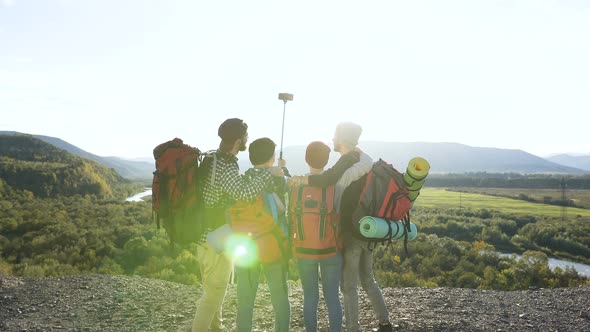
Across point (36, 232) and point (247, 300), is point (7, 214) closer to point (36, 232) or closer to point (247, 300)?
point (36, 232)

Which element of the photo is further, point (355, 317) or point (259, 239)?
point (355, 317)

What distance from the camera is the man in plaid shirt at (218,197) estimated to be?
4105 millimetres

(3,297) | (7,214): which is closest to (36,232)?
(7,214)

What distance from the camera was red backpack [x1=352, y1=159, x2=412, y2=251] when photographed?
4531 mm

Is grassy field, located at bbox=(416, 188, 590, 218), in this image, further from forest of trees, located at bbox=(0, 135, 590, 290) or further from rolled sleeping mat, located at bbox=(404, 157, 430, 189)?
rolled sleeping mat, located at bbox=(404, 157, 430, 189)

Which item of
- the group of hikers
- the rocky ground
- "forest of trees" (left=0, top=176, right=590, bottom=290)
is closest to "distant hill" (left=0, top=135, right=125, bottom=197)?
"forest of trees" (left=0, top=176, right=590, bottom=290)

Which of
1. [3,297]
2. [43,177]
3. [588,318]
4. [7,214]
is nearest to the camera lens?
[588,318]

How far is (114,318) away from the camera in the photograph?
24.4ft

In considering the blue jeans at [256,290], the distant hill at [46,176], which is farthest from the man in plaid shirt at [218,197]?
the distant hill at [46,176]

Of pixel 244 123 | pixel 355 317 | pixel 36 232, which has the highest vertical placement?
pixel 244 123

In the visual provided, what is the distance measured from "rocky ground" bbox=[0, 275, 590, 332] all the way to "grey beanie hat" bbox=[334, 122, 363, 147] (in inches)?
128

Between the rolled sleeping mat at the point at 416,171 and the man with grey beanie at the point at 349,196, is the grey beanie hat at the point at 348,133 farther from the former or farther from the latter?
the rolled sleeping mat at the point at 416,171

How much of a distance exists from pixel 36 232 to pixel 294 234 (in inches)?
1787

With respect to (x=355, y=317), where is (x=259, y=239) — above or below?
above
